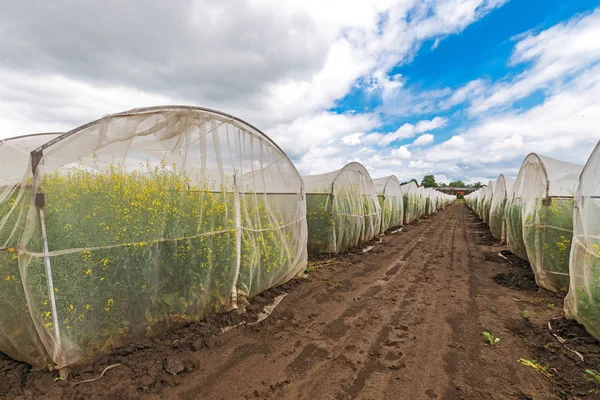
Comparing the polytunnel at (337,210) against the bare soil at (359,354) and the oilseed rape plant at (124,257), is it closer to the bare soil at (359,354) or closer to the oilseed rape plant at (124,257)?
the bare soil at (359,354)

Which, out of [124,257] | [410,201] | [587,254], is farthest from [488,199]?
[124,257]

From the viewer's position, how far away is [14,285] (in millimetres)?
2711

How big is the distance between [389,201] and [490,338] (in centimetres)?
1180

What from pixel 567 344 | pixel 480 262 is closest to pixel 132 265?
pixel 567 344


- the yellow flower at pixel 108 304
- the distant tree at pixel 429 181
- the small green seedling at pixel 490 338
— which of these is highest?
the distant tree at pixel 429 181

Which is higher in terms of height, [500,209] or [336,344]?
[500,209]

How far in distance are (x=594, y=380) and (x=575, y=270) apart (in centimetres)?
178

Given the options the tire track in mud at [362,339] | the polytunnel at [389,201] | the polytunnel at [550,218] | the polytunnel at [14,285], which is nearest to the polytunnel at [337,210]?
the tire track in mud at [362,339]

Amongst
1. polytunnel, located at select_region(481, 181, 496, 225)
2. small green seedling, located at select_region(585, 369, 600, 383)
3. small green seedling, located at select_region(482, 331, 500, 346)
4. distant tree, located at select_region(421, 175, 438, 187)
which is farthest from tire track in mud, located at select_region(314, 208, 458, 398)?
distant tree, located at select_region(421, 175, 438, 187)

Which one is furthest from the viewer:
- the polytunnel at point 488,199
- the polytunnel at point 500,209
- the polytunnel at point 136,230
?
the polytunnel at point 488,199

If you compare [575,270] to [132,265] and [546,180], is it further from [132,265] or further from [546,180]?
[132,265]

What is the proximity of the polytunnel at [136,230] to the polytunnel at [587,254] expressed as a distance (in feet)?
15.3

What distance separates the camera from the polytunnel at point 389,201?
14.2m

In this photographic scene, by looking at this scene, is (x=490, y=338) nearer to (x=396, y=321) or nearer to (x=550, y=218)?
(x=396, y=321)
